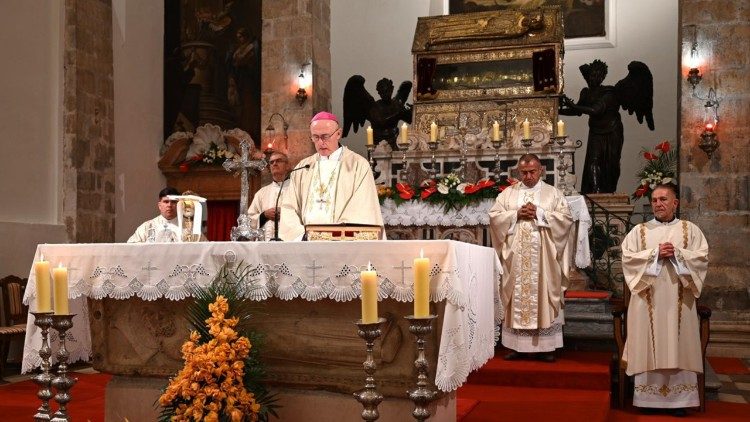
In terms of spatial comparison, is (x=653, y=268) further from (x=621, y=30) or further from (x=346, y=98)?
(x=621, y=30)

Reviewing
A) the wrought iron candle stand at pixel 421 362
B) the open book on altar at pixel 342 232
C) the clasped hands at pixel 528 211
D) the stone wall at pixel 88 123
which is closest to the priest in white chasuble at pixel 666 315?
the clasped hands at pixel 528 211

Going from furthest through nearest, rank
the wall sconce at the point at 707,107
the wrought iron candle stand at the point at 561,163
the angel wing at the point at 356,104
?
the angel wing at the point at 356,104, the wall sconce at the point at 707,107, the wrought iron candle stand at the point at 561,163

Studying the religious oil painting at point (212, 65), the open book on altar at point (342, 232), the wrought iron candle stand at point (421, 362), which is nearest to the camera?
the wrought iron candle stand at point (421, 362)

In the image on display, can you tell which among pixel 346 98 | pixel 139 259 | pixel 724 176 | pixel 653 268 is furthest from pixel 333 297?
pixel 346 98

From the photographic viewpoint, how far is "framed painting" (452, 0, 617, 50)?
1614 cm

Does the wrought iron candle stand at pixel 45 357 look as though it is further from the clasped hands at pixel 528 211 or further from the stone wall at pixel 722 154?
the stone wall at pixel 722 154

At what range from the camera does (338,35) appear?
57.6 ft

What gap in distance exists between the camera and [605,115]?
12.8 m

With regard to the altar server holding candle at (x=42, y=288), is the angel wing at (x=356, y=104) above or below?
above

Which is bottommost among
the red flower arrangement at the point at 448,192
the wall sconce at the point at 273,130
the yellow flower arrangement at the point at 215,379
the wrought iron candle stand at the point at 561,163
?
the yellow flower arrangement at the point at 215,379

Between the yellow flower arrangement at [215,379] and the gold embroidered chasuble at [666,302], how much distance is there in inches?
139

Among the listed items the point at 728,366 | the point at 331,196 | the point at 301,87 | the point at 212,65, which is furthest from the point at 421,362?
the point at 212,65

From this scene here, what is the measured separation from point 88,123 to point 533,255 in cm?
714

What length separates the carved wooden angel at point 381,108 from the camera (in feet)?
43.6
